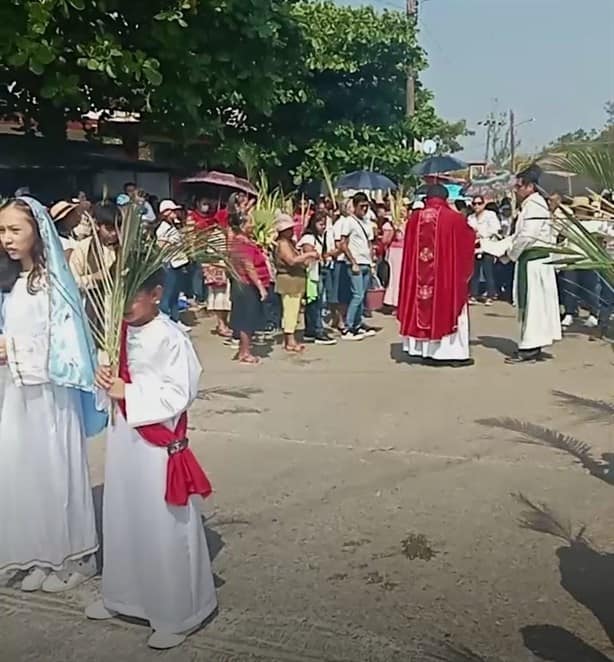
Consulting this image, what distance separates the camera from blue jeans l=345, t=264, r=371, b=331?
11.8m

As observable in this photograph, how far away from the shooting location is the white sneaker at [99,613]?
4219 millimetres

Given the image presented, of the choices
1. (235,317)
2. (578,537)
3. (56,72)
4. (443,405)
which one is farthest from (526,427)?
(56,72)

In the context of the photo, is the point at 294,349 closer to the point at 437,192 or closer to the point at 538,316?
the point at 437,192

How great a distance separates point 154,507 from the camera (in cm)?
394

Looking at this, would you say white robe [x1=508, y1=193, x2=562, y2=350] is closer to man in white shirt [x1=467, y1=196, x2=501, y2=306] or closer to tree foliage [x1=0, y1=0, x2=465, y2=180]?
tree foliage [x1=0, y1=0, x2=465, y2=180]

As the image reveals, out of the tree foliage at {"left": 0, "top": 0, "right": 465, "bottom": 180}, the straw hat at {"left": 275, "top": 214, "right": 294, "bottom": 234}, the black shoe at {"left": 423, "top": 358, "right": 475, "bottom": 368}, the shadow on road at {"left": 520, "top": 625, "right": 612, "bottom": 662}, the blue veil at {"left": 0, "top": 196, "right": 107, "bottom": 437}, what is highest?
the tree foliage at {"left": 0, "top": 0, "right": 465, "bottom": 180}

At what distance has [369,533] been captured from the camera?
17.3ft

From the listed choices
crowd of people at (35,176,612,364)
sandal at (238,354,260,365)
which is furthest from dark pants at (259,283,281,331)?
sandal at (238,354,260,365)

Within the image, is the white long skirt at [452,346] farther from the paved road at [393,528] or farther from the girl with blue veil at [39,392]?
the girl with blue veil at [39,392]

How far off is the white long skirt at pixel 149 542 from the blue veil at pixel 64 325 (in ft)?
1.47

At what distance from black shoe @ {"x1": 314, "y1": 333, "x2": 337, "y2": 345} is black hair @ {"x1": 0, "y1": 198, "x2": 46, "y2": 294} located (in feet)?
23.6

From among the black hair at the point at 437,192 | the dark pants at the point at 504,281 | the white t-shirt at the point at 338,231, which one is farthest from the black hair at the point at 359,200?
the dark pants at the point at 504,281

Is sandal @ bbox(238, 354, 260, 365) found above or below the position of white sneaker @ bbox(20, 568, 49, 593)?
above

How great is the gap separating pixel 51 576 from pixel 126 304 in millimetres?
1328
